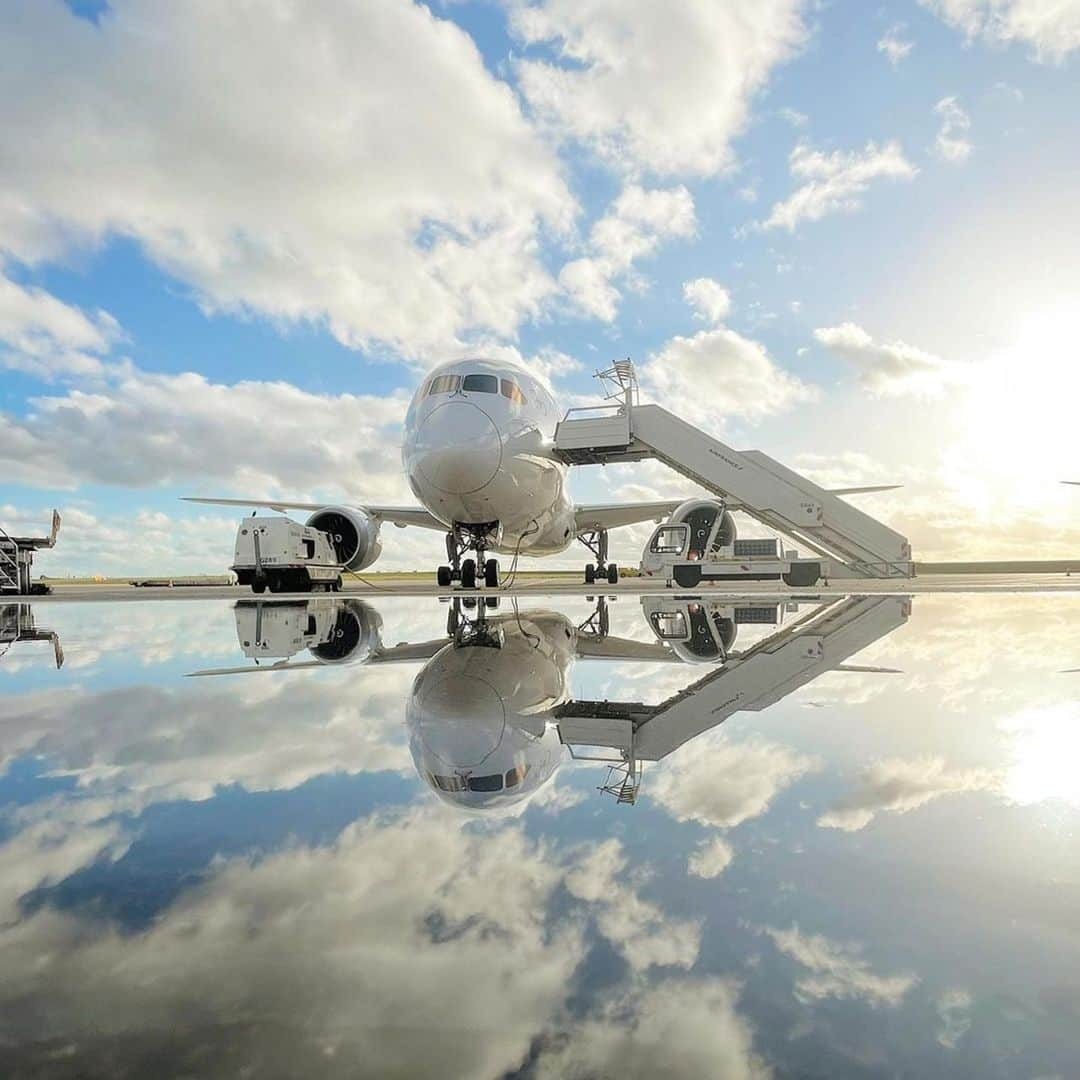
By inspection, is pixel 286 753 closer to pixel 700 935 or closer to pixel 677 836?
pixel 677 836

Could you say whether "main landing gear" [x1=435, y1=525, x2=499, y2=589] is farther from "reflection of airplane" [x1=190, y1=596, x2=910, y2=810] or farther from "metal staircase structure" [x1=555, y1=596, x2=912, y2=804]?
"metal staircase structure" [x1=555, y1=596, x2=912, y2=804]

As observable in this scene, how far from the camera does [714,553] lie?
64.6 ft

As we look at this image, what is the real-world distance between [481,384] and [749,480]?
241 inches

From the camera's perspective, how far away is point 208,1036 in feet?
3.07

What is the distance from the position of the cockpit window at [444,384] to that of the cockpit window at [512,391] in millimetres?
811

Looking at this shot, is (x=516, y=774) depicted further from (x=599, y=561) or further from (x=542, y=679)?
(x=599, y=561)

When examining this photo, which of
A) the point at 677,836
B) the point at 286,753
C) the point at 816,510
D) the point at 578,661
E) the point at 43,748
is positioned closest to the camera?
the point at 677,836

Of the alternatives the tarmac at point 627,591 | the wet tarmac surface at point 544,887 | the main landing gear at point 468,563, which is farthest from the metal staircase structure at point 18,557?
the wet tarmac surface at point 544,887

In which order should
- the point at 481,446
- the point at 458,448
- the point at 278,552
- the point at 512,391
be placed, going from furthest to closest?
1. the point at 278,552
2. the point at 512,391
3. the point at 481,446
4. the point at 458,448

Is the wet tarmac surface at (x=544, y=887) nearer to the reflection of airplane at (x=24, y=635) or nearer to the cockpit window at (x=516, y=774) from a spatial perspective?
the cockpit window at (x=516, y=774)

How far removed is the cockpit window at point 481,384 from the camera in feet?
43.5

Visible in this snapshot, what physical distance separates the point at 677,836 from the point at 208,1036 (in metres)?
1.00

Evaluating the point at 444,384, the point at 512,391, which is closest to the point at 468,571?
the point at 512,391

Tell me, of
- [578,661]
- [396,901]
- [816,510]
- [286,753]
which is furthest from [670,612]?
[396,901]
